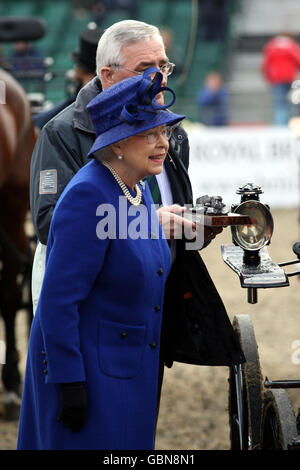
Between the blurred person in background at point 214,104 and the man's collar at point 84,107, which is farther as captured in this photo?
the blurred person in background at point 214,104

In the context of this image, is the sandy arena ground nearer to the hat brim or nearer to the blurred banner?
the hat brim

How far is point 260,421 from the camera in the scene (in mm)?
3027

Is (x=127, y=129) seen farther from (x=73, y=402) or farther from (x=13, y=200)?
(x=13, y=200)

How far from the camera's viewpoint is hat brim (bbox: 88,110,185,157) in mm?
2367

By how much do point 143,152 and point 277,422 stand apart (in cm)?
101

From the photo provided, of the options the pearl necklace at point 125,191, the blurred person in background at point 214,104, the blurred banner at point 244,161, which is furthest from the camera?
the blurred person in background at point 214,104

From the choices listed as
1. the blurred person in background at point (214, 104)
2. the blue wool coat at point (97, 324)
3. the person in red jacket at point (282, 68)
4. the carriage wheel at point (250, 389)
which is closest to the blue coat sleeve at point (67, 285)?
the blue wool coat at point (97, 324)

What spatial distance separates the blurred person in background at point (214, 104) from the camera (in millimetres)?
13180

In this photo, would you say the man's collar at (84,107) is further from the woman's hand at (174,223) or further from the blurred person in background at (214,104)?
the blurred person in background at (214,104)

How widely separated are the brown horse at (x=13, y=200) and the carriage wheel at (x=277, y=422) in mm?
2414

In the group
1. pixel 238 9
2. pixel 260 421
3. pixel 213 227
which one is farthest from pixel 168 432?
pixel 238 9

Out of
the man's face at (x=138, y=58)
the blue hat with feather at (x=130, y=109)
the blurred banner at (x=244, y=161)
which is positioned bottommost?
the blue hat with feather at (x=130, y=109)

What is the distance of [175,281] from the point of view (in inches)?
116

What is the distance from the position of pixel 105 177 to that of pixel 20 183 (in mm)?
2923
